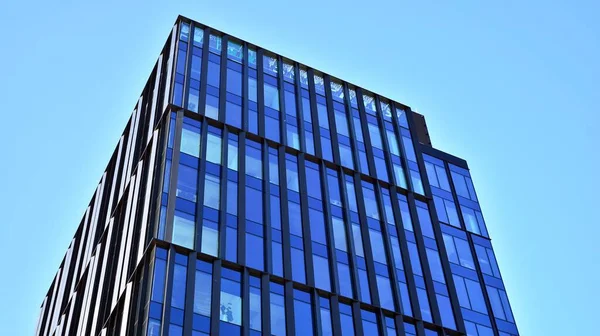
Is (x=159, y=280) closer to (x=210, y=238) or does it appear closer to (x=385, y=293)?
(x=210, y=238)

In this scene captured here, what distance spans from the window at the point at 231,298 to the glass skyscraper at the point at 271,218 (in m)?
0.07

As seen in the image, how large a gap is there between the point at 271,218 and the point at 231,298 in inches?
285

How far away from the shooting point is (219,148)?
53312 mm

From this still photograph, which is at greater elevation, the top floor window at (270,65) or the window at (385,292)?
the top floor window at (270,65)

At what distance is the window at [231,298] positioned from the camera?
4298cm

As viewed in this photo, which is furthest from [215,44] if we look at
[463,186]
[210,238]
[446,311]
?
[446,311]

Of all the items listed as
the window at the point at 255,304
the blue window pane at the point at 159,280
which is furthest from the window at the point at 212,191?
the blue window pane at the point at 159,280

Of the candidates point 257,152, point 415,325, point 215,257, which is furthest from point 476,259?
point 215,257

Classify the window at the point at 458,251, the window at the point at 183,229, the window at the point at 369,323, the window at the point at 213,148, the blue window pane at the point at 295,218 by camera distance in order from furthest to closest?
the window at the point at 458,251 < the window at the point at 213,148 < the blue window pane at the point at 295,218 < the window at the point at 369,323 < the window at the point at 183,229

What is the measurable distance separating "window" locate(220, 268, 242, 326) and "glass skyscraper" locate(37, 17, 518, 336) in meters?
0.07

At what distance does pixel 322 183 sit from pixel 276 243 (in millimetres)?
8359

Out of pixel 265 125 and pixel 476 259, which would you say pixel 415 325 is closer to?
pixel 476 259

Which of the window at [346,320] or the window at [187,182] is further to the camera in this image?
the window at [187,182]

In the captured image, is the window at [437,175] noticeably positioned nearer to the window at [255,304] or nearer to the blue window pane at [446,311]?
the blue window pane at [446,311]
